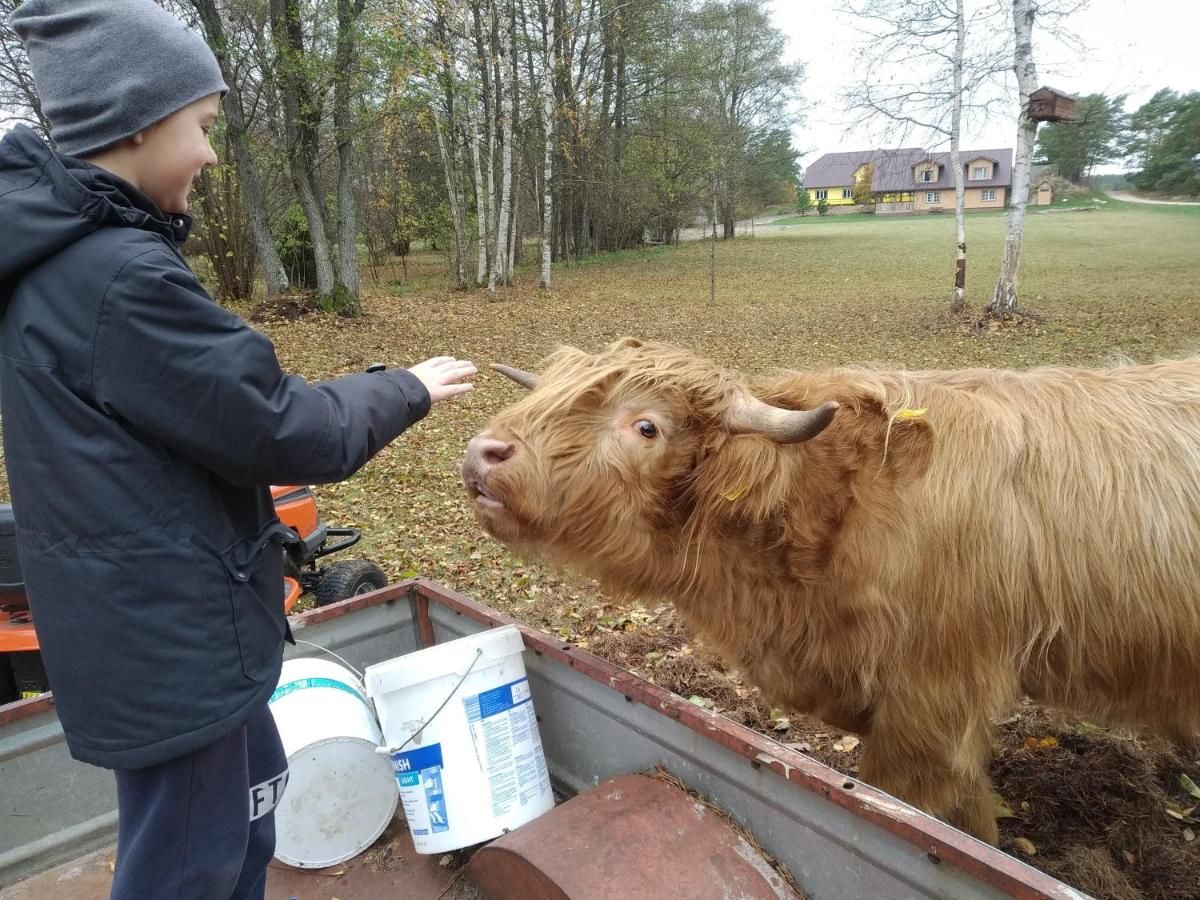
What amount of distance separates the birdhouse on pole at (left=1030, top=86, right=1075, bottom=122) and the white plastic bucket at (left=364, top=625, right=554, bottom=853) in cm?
1445

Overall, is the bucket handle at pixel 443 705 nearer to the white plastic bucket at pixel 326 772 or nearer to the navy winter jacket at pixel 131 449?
the white plastic bucket at pixel 326 772

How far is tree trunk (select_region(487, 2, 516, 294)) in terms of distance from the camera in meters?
19.5

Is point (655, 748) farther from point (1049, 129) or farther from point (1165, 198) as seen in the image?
point (1049, 129)

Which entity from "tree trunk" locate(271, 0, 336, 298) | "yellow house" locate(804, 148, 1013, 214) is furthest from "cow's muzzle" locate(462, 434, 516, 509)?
A: "yellow house" locate(804, 148, 1013, 214)

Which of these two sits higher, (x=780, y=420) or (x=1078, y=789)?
(x=780, y=420)

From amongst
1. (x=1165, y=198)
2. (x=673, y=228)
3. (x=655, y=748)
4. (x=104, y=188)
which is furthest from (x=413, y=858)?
(x=1165, y=198)

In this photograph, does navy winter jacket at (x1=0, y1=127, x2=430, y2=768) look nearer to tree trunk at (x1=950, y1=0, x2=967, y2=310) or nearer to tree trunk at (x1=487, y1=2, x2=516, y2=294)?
tree trunk at (x1=950, y1=0, x2=967, y2=310)

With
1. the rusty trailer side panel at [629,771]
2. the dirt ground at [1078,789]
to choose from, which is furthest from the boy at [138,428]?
the dirt ground at [1078,789]

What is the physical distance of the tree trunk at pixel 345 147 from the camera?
47.2 feet

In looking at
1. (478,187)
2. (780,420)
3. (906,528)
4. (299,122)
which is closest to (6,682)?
(780,420)

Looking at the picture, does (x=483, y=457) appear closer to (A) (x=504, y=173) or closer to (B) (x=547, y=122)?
(A) (x=504, y=173)

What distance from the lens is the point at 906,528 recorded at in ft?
7.95

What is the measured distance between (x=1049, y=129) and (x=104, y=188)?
6600cm

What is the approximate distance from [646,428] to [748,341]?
12.4 meters
